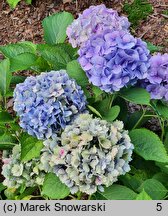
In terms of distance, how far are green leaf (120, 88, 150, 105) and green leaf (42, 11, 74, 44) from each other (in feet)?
1.67

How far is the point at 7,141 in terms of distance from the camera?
2.29 meters

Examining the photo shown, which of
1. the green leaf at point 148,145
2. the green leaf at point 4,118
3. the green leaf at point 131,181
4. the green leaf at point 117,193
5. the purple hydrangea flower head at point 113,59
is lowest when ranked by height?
the green leaf at point 131,181

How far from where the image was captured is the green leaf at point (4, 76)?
2130 mm

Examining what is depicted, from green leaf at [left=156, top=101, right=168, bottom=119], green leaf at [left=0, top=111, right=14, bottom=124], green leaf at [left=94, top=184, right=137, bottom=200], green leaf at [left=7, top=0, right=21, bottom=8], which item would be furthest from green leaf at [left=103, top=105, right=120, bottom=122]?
green leaf at [left=7, top=0, right=21, bottom=8]

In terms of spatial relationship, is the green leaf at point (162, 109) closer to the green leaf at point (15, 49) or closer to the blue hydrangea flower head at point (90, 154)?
the blue hydrangea flower head at point (90, 154)

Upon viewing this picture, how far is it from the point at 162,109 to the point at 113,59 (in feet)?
1.09

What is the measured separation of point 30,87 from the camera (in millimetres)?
1960

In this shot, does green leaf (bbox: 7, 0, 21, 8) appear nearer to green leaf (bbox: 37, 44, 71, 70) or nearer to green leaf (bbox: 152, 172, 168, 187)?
green leaf (bbox: 37, 44, 71, 70)

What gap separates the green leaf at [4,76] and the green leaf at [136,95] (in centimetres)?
48

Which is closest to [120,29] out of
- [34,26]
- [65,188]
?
[65,188]

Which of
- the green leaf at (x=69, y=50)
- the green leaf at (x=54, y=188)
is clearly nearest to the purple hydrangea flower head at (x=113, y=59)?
the green leaf at (x=69, y=50)

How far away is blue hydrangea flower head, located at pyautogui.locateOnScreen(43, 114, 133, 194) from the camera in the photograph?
6.16 ft

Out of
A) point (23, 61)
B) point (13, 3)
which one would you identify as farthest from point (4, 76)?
point (13, 3)

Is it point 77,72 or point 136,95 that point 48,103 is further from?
point 136,95
